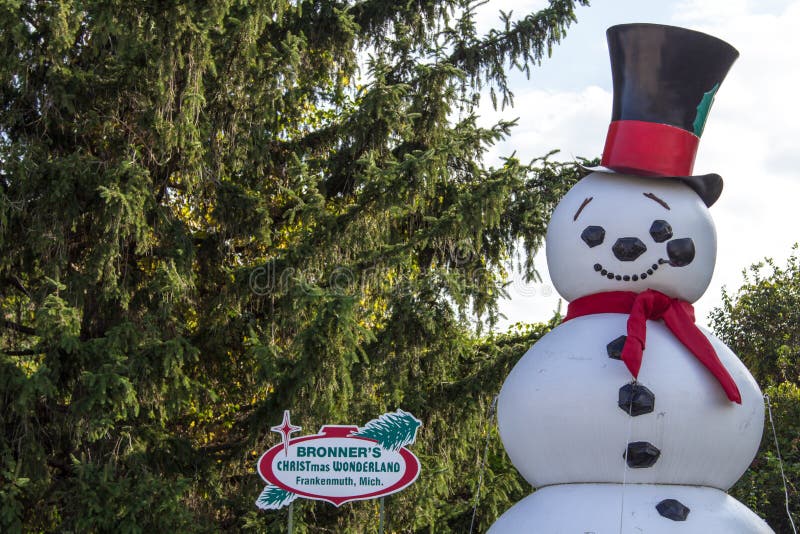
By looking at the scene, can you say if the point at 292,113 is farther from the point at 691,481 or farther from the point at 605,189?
the point at 691,481

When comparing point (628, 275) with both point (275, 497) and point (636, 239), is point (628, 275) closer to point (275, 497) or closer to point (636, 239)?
point (636, 239)

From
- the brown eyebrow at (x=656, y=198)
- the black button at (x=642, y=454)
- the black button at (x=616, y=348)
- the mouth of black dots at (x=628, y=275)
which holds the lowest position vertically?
the black button at (x=642, y=454)

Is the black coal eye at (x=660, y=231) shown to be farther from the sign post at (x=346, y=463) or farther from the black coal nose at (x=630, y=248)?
the sign post at (x=346, y=463)

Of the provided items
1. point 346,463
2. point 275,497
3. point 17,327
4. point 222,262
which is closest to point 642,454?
point 346,463

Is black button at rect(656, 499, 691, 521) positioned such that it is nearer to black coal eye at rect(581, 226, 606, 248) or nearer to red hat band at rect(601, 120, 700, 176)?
black coal eye at rect(581, 226, 606, 248)

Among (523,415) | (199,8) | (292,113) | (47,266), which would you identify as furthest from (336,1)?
(523,415)

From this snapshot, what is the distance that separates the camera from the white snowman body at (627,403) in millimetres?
5781

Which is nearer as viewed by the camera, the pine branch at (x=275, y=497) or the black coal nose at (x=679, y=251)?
the black coal nose at (x=679, y=251)

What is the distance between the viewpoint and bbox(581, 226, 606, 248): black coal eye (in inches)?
249

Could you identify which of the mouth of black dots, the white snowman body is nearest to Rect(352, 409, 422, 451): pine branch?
the white snowman body

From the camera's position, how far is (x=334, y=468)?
24.3 feet

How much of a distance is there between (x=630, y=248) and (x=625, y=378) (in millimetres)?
842

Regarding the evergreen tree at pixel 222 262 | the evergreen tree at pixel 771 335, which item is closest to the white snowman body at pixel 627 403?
the evergreen tree at pixel 222 262

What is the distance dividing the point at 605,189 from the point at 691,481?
1820 mm
